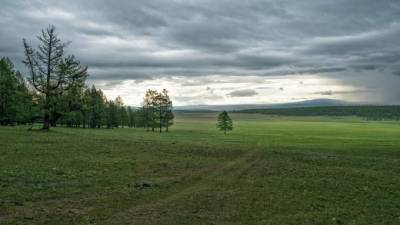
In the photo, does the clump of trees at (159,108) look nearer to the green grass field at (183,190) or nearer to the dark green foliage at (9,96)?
the dark green foliage at (9,96)

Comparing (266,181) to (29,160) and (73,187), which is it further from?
(29,160)

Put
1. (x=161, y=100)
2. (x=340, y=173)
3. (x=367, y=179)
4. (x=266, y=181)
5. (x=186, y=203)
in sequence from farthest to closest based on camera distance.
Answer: (x=161, y=100), (x=340, y=173), (x=367, y=179), (x=266, y=181), (x=186, y=203)

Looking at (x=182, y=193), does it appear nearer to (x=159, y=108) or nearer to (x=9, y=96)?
(x=9, y=96)

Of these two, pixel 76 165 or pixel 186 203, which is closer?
pixel 186 203

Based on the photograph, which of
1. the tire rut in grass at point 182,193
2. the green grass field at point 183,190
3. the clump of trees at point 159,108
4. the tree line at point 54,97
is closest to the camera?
the tire rut in grass at point 182,193

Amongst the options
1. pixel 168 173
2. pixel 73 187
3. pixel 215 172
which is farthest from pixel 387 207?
pixel 73 187

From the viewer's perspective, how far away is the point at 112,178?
2322 centimetres

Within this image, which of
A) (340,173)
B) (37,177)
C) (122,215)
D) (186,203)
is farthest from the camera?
(340,173)

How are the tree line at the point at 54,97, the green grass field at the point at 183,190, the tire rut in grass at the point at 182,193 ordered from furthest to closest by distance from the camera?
1. the tree line at the point at 54,97
2. the green grass field at the point at 183,190
3. the tire rut in grass at the point at 182,193

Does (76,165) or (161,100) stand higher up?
(161,100)

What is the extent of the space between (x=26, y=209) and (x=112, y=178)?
26.0 ft

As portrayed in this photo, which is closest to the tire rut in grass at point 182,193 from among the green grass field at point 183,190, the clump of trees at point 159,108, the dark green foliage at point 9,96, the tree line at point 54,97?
the green grass field at point 183,190

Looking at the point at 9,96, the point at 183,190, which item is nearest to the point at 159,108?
the point at 9,96

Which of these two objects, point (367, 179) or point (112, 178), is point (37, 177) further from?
point (367, 179)
